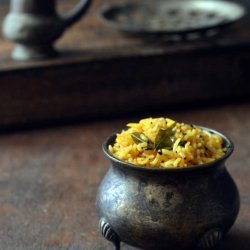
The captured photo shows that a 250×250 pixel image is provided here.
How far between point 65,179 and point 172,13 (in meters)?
0.82

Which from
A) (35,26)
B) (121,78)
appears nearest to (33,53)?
(35,26)

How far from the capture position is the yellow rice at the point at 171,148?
87cm

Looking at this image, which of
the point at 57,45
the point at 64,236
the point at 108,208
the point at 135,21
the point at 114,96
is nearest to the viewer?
the point at 108,208

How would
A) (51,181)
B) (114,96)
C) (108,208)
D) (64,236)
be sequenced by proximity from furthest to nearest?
(114,96), (51,181), (64,236), (108,208)

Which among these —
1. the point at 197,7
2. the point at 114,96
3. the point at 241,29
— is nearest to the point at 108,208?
the point at 114,96

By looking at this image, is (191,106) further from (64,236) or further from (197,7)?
(64,236)

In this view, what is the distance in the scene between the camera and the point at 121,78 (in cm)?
152

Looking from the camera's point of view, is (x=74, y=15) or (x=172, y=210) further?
(x=74, y=15)

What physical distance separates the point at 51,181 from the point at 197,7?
892 mm

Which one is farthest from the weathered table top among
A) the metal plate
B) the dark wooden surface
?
the metal plate

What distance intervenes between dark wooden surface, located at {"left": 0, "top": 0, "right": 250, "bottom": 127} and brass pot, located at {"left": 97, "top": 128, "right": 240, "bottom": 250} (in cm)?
60

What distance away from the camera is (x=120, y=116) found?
1.55 m

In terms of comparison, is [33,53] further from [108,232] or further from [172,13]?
[108,232]

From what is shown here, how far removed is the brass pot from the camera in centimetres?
87
